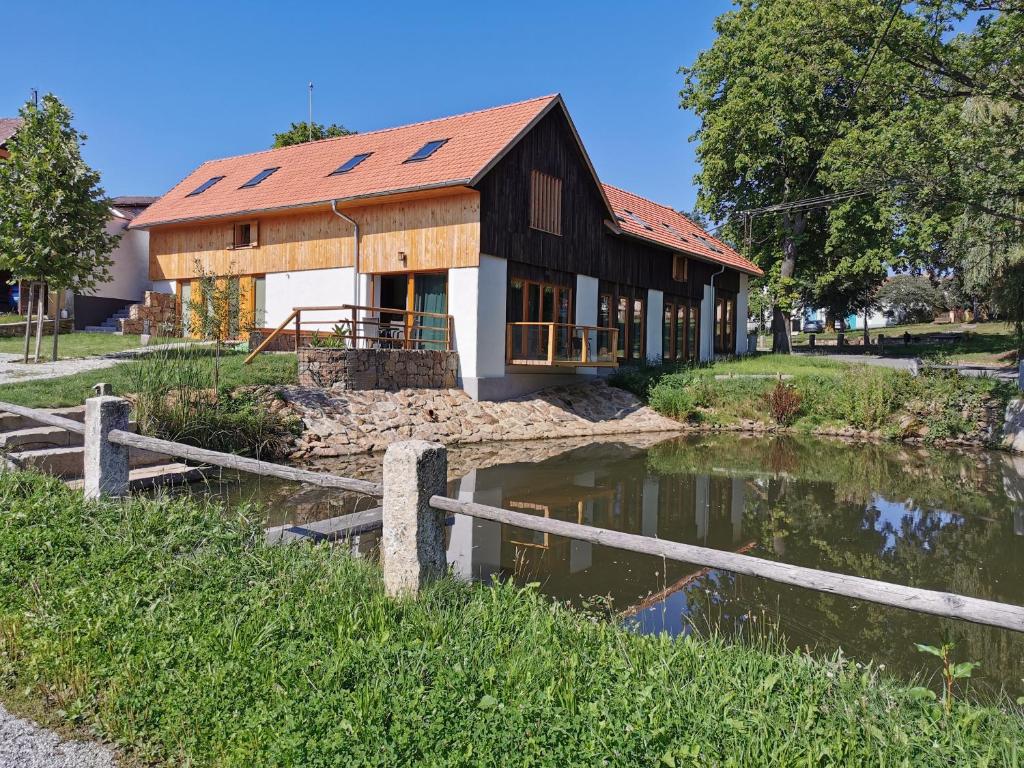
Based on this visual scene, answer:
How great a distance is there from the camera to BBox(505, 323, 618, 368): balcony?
18156mm

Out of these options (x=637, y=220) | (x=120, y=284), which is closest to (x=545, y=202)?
(x=637, y=220)

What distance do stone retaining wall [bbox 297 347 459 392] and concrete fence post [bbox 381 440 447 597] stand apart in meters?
11.3

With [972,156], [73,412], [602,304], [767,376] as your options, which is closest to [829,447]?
[767,376]

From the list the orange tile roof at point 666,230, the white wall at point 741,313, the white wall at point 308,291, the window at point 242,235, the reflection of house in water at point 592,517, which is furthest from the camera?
the white wall at point 741,313

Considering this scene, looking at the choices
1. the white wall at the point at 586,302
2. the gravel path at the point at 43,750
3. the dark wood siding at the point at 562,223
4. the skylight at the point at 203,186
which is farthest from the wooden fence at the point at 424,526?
the skylight at the point at 203,186

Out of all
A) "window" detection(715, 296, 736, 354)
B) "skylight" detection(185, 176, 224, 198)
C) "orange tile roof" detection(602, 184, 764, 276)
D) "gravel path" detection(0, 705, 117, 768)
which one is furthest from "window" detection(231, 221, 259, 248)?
"gravel path" detection(0, 705, 117, 768)

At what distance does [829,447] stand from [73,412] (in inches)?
562

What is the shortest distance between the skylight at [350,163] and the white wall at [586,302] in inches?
273

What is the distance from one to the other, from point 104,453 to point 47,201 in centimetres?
1215

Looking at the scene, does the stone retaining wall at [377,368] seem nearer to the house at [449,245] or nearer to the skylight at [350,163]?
the house at [449,245]

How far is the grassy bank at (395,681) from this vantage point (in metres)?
2.69

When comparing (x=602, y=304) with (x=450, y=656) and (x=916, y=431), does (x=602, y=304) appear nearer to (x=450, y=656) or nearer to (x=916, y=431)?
(x=916, y=431)

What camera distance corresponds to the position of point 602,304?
22.0 meters

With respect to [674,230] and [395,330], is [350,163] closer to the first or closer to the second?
[395,330]
